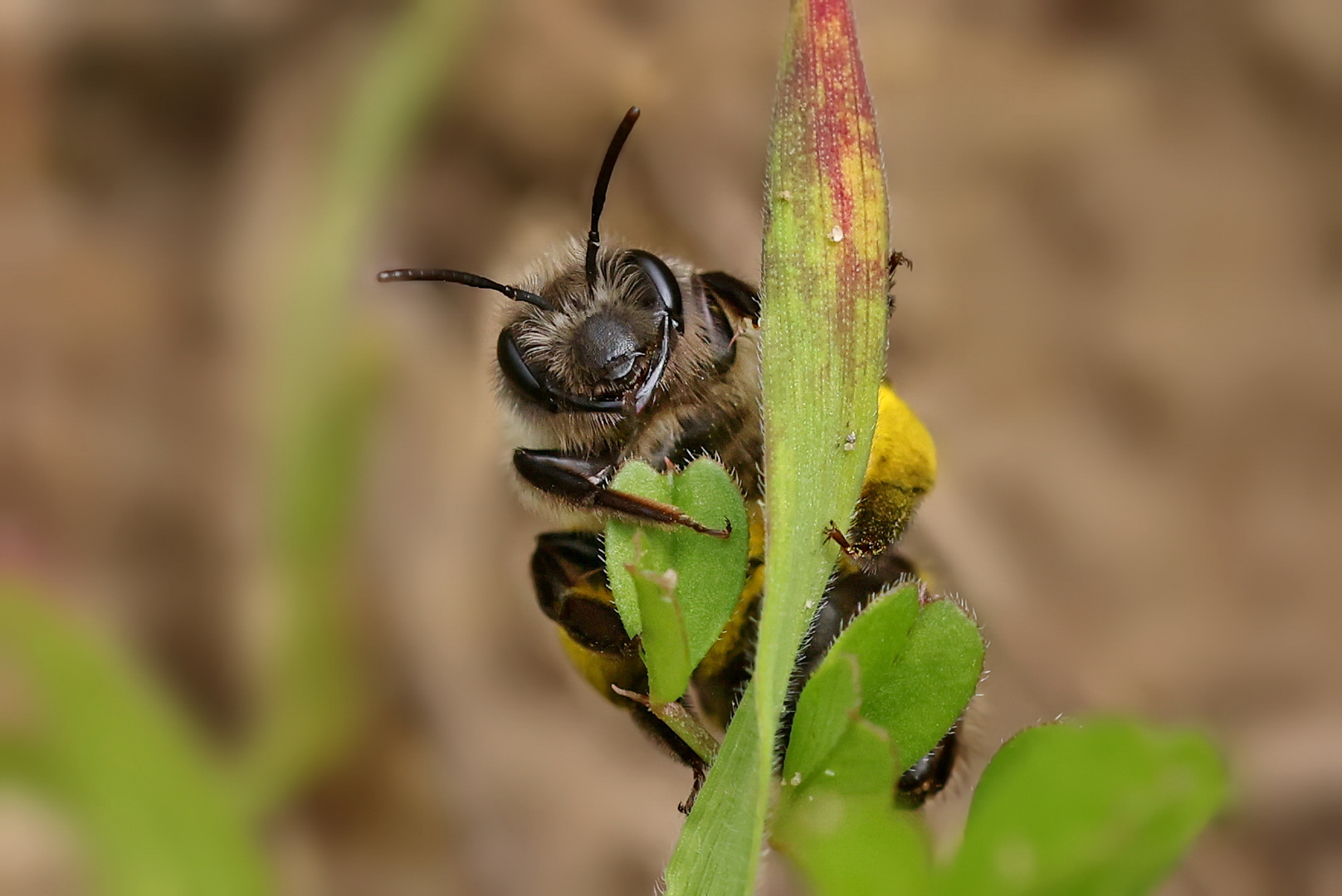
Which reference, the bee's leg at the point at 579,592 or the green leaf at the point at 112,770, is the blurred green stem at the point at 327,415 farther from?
the bee's leg at the point at 579,592

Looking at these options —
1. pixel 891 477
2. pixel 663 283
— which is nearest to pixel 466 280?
pixel 663 283

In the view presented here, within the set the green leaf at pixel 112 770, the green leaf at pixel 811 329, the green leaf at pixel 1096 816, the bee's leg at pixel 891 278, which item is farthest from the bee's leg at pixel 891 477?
the green leaf at pixel 112 770

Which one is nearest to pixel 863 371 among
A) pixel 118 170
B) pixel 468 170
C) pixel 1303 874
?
pixel 1303 874

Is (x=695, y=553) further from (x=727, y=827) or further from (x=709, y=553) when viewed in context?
(x=727, y=827)

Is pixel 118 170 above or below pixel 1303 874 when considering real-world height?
above

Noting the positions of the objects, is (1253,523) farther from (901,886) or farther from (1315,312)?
(901,886)
